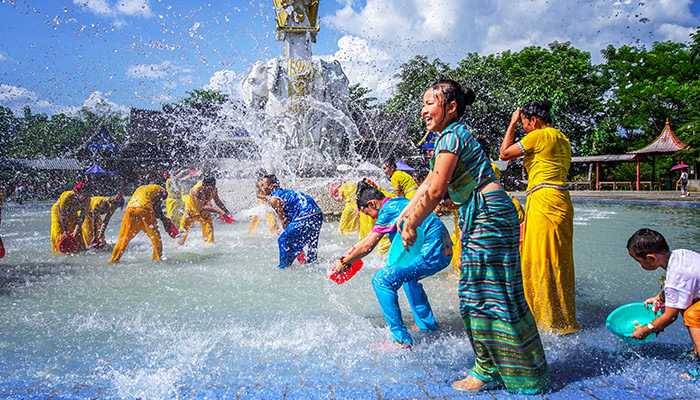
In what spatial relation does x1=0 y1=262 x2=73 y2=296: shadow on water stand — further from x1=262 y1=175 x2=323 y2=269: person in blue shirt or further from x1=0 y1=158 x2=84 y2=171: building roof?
x1=0 y1=158 x2=84 y2=171: building roof

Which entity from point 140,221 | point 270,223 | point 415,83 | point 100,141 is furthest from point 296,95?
point 100,141

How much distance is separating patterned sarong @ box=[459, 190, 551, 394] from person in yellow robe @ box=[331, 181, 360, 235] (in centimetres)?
530

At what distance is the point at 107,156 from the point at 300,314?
35.4m

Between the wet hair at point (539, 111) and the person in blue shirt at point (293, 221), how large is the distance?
3.32 m

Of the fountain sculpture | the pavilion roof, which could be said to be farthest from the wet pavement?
the pavilion roof

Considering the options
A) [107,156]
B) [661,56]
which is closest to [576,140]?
[661,56]

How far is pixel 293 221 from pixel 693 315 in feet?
14.8

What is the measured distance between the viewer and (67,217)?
7082mm

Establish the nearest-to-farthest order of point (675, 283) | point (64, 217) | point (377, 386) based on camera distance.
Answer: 1. point (377, 386)
2. point (675, 283)
3. point (64, 217)

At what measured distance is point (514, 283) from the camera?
95.7 inches

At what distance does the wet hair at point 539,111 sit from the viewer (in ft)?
11.7

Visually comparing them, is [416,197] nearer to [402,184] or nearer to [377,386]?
[377,386]

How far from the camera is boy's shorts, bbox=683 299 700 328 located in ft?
8.35

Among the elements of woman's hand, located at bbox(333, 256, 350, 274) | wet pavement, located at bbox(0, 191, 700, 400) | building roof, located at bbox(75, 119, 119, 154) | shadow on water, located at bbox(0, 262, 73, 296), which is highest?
building roof, located at bbox(75, 119, 119, 154)
